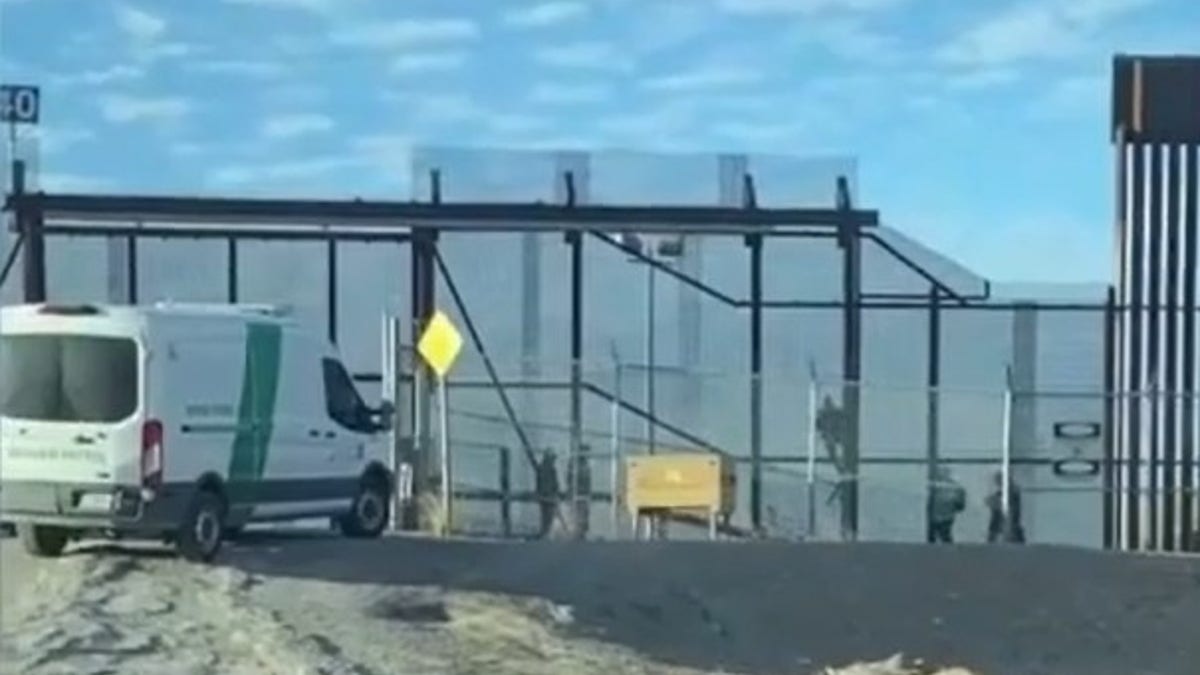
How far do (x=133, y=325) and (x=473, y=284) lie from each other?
14.8m

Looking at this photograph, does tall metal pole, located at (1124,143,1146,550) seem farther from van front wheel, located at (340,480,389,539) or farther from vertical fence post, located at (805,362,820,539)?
van front wheel, located at (340,480,389,539)

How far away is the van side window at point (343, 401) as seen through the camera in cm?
2572

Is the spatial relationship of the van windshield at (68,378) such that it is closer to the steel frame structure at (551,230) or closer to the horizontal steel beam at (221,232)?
the steel frame structure at (551,230)

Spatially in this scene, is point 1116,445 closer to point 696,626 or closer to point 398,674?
point 696,626

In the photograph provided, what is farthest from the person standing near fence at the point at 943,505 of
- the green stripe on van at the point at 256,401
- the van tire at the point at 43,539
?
the van tire at the point at 43,539

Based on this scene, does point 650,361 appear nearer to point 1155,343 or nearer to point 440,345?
point 440,345

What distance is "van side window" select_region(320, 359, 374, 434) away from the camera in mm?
25719

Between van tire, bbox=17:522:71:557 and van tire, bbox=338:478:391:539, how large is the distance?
14.7 feet

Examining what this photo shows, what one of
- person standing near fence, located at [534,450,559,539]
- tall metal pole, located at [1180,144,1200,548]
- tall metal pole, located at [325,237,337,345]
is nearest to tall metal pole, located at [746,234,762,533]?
person standing near fence, located at [534,450,559,539]

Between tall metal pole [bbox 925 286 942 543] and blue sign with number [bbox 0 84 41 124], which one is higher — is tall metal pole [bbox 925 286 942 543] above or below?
below

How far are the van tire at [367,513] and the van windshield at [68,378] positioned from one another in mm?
5101

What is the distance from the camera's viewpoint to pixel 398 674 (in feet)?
54.5

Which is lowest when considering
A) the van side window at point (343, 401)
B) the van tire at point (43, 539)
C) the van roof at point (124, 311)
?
the van tire at point (43, 539)

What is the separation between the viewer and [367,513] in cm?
2700
